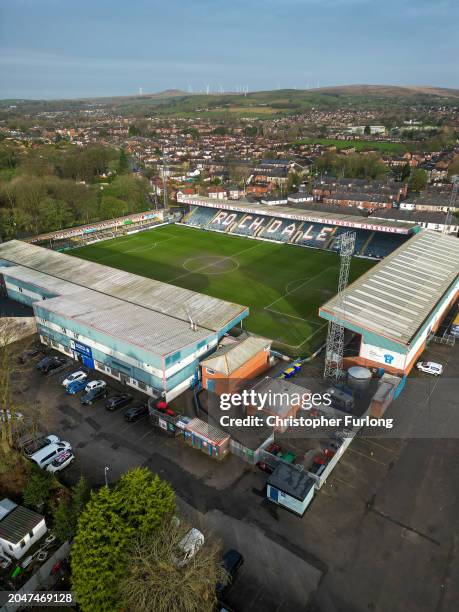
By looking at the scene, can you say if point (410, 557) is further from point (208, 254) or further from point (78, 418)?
point (208, 254)

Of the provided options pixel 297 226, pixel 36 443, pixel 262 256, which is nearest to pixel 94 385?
pixel 36 443

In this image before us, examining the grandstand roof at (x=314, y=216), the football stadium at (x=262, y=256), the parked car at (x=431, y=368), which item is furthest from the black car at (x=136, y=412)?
the grandstand roof at (x=314, y=216)

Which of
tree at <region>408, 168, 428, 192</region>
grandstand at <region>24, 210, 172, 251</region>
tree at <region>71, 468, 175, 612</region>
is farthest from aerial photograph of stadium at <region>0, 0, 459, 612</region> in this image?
tree at <region>408, 168, 428, 192</region>

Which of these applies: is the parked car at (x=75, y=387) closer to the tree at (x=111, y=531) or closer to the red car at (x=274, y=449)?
the tree at (x=111, y=531)

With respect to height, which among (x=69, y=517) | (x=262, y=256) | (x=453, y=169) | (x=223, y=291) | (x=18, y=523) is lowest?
(x=262, y=256)

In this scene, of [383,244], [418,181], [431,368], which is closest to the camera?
[431,368]

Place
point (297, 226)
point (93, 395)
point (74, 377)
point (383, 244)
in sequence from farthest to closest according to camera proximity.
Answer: point (297, 226), point (383, 244), point (74, 377), point (93, 395)

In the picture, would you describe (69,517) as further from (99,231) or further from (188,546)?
(99,231)
